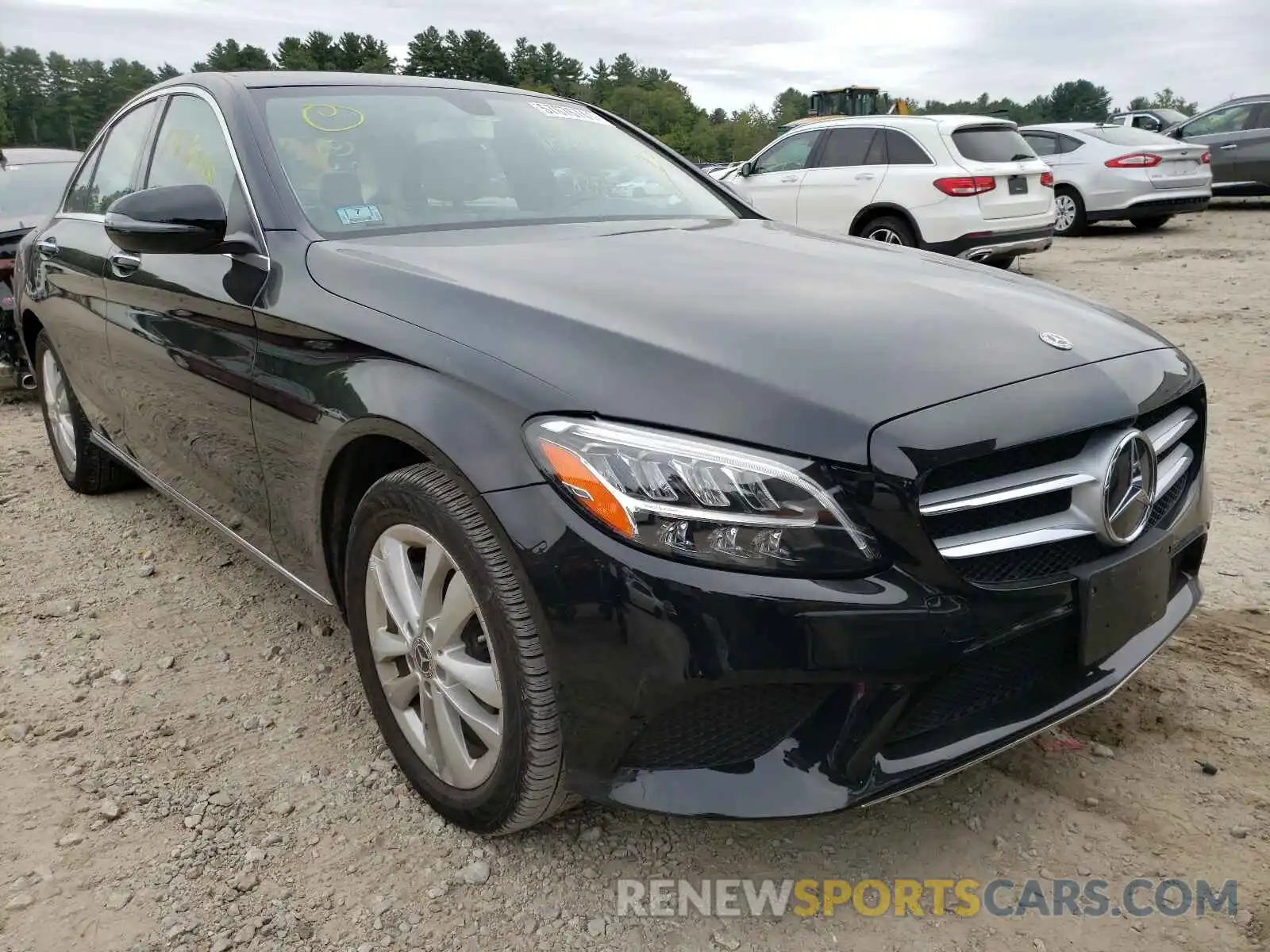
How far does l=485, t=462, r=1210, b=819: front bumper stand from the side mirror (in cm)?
122

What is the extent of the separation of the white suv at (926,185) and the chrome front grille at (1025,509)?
7.03 meters

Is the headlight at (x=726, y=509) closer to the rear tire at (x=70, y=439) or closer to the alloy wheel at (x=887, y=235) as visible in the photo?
the rear tire at (x=70, y=439)

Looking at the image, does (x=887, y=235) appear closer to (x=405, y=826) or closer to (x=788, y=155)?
(x=788, y=155)

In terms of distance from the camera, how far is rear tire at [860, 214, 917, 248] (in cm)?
902

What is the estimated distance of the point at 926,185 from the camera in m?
8.77

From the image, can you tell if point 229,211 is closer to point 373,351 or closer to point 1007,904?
point 373,351

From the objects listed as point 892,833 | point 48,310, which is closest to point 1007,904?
point 892,833

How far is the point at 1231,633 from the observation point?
2.72 meters

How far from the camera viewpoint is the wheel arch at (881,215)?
8898mm

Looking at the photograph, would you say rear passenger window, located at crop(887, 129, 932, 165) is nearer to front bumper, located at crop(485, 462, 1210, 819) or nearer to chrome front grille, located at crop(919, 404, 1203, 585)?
chrome front grille, located at crop(919, 404, 1203, 585)

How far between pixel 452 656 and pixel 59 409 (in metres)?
3.19

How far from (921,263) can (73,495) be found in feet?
12.2

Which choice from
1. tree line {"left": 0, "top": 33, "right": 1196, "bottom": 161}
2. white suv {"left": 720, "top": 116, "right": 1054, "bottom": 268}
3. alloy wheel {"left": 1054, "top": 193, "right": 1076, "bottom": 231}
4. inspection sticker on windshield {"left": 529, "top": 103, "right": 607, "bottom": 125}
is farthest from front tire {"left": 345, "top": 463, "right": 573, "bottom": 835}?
tree line {"left": 0, "top": 33, "right": 1196, "bottom": 161}

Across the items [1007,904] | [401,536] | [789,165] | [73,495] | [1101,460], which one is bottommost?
[1007,904]
